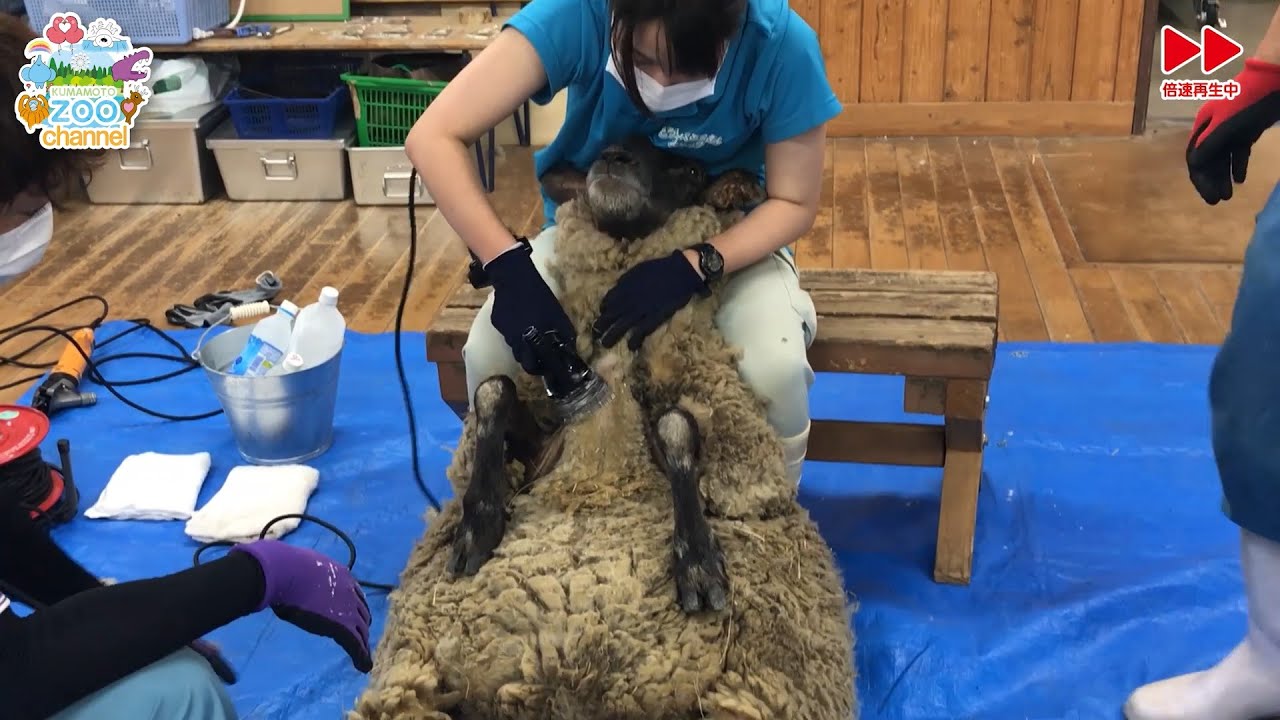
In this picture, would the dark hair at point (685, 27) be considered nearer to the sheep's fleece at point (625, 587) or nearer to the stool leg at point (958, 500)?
the sheep's fleece at point (625, 587)

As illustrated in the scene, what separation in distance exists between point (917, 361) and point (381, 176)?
2514 millimetres

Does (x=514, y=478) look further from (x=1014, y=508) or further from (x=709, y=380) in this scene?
(x=1014, y=508)

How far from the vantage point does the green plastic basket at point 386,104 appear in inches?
143

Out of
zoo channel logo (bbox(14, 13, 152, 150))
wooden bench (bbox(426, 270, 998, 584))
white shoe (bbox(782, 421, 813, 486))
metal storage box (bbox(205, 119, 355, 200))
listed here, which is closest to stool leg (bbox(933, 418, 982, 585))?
wooden bench (bbox(426, 270, 998, 584))

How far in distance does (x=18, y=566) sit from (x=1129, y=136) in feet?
13.2

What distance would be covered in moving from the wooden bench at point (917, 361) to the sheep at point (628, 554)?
1.01 ft

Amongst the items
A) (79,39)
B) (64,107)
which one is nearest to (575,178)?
(64,107)

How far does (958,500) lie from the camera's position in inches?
70.8

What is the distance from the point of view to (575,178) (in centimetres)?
170

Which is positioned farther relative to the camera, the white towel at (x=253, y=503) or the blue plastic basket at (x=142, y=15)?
the blue plastic basket at (x=142, y=15)

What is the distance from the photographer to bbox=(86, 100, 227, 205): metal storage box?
3771 mm

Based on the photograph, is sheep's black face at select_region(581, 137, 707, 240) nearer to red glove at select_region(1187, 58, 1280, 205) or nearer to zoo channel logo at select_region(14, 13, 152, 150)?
red glove at select_region(1187, 58, 1280, 205)

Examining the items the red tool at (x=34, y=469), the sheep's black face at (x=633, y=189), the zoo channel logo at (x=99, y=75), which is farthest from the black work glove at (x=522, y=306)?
the zoo channel logo at (x=99, y=75)

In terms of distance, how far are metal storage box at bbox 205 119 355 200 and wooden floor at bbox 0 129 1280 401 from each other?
0.07 m
